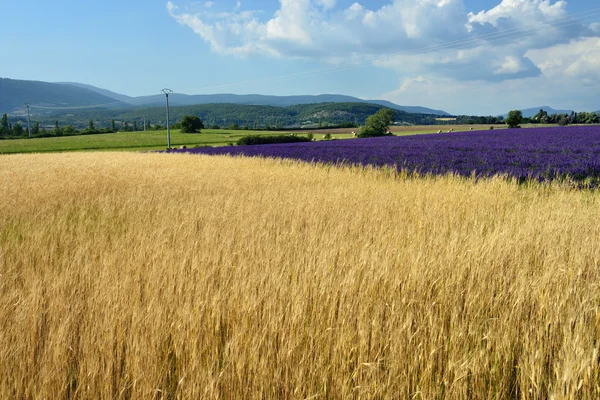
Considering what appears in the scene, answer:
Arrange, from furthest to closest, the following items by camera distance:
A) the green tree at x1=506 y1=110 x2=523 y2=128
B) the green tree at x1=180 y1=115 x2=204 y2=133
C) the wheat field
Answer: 1. the green tree at x1=180 y1=115 x2=204 y2=133
2. the green tree at x1=506 y1=110 x2=523 y2=128
3. the wheat field

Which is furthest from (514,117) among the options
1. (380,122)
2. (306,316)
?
(306,316)

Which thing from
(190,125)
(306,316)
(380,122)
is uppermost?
(380,122)

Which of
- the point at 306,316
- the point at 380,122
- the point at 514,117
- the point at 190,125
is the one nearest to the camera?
the point at 306,316

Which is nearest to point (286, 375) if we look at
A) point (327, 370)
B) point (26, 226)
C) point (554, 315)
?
point (327, 370)

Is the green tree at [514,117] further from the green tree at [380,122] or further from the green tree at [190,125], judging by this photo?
the green tree at [190,125]

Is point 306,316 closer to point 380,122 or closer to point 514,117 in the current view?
point 380,122

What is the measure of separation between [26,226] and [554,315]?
7.07 m

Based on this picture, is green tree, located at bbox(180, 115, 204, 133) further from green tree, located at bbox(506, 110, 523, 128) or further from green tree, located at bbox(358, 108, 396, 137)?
green tree, located at bbox(506, 110, 523, 128)

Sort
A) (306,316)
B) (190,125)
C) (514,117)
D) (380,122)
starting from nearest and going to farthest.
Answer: (306,316) < (514,117) < (380,122) < (190,125)

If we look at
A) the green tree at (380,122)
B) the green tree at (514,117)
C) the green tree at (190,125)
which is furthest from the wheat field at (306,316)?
the green tree at (190,125)

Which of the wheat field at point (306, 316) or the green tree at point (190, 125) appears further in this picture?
the green tree at point (190, 125)

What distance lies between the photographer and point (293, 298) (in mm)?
3039

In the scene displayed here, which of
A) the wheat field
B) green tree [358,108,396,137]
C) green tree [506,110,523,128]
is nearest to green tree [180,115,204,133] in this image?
green tree [358,108,396,137]

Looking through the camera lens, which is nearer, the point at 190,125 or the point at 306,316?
the point at 306,316
